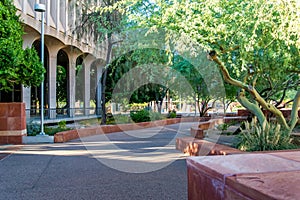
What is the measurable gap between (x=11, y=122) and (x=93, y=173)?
618 cm

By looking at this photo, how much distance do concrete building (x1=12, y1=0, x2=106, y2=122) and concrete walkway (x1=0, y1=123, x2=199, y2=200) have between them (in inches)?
395

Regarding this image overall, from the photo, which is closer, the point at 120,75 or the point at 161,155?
the point at 161,155

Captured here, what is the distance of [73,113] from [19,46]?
1523cm

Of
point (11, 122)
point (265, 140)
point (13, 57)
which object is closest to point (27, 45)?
point (11, 122)

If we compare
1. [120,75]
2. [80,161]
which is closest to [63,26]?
[120,75]

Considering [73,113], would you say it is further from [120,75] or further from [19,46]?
[19,46]

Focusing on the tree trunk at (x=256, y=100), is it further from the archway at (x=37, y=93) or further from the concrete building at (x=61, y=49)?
the archway at (x=37, y=93)

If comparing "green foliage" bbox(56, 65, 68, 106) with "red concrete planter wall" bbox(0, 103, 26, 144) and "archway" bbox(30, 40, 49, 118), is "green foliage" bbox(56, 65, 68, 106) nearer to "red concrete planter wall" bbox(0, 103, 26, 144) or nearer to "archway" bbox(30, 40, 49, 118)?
"archway" bbox(30, 40, 49, 118)

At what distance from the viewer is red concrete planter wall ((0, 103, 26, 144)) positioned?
11.5m

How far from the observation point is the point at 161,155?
9000 mm

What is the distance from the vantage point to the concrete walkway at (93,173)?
5234mm

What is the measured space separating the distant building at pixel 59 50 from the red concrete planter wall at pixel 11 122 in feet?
22.4

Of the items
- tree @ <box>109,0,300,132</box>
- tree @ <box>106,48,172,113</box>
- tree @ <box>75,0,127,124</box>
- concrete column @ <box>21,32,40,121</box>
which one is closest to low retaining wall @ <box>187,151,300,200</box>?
tree @ <box>109,0,300,132</box>

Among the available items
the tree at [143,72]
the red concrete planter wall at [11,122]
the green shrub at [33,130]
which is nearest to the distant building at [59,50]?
the tree at [143,72]
